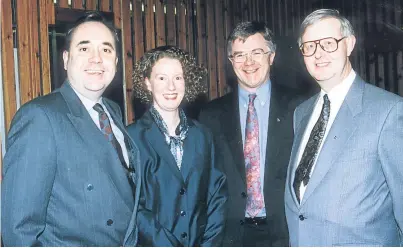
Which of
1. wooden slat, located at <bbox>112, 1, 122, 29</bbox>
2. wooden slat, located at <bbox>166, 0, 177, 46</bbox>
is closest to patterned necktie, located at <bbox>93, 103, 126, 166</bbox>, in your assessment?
wooden slat, located at <bbox>112, 1, 122, 29</bbox>

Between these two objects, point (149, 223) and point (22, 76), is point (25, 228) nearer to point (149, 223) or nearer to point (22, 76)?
point (149, 223)

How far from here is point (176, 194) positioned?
2.42m

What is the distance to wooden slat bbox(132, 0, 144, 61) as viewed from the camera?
4.78 metres

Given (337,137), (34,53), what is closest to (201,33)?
(34,53)

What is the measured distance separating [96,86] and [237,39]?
117 centimetres

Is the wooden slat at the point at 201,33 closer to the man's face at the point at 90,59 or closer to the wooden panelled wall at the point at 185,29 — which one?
the wooden panelled wall at the point at 185,29

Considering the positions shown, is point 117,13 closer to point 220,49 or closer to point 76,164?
point 220,49

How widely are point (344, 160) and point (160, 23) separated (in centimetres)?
348

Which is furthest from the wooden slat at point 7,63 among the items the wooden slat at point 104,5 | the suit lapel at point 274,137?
the suit lapel at point 274,137

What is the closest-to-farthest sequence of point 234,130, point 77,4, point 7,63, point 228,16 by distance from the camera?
point 234,130 → point 7,63 → point 77,4 → point 228,16

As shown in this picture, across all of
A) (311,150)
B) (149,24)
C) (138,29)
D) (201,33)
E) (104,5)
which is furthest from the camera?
(201,33)

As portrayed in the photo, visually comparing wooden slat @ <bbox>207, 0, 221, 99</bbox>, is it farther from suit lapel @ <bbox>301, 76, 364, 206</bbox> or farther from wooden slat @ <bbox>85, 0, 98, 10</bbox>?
suit lapel @ <bbox>301, 76, 364, 206</bbox>

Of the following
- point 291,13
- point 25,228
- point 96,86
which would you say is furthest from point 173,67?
point 291,13

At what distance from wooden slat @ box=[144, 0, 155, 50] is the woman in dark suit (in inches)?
88.4
